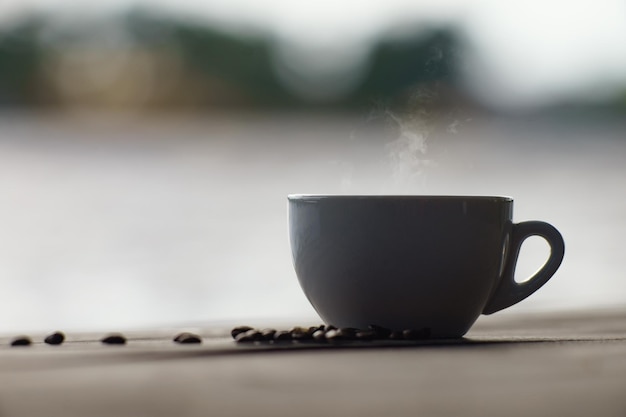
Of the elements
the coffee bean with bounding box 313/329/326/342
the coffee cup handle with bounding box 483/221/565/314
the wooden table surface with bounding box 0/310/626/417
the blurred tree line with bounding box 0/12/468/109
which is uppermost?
the blurred tree line with bounding box 0/12/468/109

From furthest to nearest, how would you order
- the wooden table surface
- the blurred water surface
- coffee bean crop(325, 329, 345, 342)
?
1. the blurred water surface
2. coffee bean crop(325, 329, 345, 342)
3. the wooden table surface

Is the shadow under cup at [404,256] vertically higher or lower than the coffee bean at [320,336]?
higher

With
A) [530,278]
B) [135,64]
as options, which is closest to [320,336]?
[530,278]

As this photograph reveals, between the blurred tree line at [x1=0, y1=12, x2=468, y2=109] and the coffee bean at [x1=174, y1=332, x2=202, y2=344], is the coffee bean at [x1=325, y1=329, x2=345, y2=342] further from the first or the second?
the blurred tree line at [x1=0, y1=12, x2=468, y2=109]

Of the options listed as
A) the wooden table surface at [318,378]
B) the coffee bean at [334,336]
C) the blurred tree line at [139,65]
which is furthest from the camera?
the blurred tree line at [139,65]

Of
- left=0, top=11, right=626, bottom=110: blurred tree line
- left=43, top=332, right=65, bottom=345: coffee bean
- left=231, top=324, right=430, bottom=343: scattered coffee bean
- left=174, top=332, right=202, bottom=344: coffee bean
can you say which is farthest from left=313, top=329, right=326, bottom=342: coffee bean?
left=0, top=11, right=626, bottom=110: blurred tree line

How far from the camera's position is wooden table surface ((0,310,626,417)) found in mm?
533

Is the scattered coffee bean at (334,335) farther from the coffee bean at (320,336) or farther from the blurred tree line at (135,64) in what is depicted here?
the blurred tree line at (135,64)

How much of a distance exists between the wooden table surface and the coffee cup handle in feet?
0.16

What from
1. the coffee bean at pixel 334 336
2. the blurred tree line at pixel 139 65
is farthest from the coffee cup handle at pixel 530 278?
the blurred tree line at pixel 139 65

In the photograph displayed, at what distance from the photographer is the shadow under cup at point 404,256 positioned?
82 centimetres

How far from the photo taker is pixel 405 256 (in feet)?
2.71

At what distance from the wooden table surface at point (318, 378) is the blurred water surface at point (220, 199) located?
246 millimetres

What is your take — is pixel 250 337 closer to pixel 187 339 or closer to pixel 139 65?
pixel 187 339
